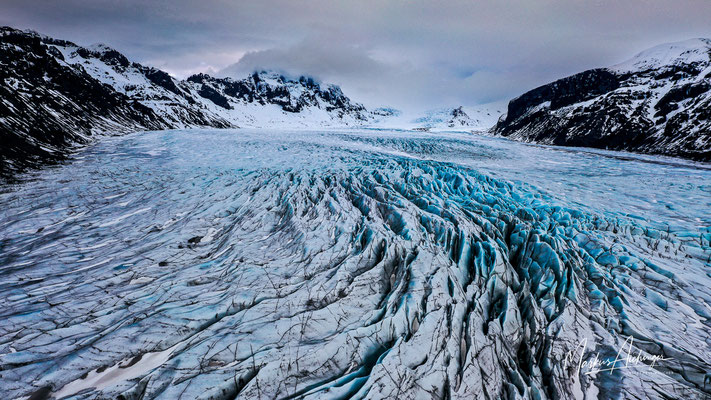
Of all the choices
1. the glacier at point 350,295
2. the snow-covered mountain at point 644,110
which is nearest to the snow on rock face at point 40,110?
the glacier at point 350,295

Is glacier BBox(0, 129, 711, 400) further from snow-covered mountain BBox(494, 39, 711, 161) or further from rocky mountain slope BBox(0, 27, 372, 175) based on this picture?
snow-covered mountain BBox(494, 39, 711, 161)

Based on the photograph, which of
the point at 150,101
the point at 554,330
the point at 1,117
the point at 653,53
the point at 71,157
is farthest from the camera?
the point at 150,101

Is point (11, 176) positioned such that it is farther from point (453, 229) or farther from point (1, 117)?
point (453, 229)

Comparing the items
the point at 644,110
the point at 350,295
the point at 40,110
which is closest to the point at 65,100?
the point at 40,110

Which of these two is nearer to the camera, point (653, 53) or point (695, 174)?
point (695, 174)

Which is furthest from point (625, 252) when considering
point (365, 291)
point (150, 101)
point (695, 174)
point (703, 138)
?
point (150, 101)

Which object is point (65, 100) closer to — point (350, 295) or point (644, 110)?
point (350, 295)
